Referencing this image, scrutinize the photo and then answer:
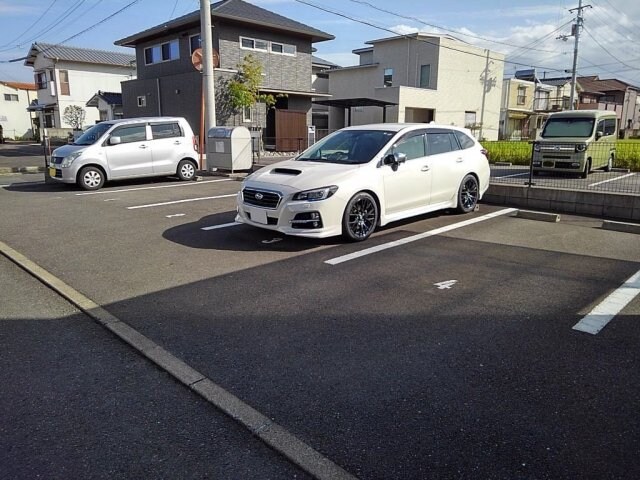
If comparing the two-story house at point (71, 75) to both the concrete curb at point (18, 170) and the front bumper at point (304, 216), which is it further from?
the front bumper at point (304, 216)

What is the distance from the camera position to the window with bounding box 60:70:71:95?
132 ft

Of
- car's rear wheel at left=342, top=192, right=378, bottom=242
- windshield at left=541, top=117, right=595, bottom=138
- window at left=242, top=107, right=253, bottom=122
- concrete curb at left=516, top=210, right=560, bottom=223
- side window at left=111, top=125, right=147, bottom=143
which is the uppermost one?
window at left=242, top=107, right=253, bottom=122

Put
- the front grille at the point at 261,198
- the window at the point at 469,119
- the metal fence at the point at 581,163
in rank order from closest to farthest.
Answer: the front grille at the point at 261,198 < the metal fence at the point at 581,163 < the window at the point at 469,119

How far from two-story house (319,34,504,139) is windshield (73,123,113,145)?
20.5 meters

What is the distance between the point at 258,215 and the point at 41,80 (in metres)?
46.3

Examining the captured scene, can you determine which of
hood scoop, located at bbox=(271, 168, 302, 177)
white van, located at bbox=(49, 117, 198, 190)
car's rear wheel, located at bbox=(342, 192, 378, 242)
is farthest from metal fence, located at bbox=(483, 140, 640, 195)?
white van, located at bbox=(49, 117, 198, 190)

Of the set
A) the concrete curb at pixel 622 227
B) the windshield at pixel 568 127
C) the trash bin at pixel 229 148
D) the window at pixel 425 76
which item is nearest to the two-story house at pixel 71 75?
the window at pixel 425 76

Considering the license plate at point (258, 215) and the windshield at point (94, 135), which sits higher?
the windshield at point (94, 135)

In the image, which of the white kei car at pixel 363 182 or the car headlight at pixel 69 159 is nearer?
the white kei car at pixel 363 182

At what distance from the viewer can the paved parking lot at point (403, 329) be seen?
97.4 inches

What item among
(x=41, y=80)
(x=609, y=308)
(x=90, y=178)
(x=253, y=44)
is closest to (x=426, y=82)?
(x=253, y=44)

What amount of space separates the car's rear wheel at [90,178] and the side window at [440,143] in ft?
26.6

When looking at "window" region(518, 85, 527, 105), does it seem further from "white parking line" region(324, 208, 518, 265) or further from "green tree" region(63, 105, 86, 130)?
"white parking line" region(324, 208, 518, 265)

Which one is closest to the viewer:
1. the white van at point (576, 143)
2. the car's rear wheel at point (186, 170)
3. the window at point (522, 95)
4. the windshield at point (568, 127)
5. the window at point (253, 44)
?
the car's rear wheel at point (186, 170)
